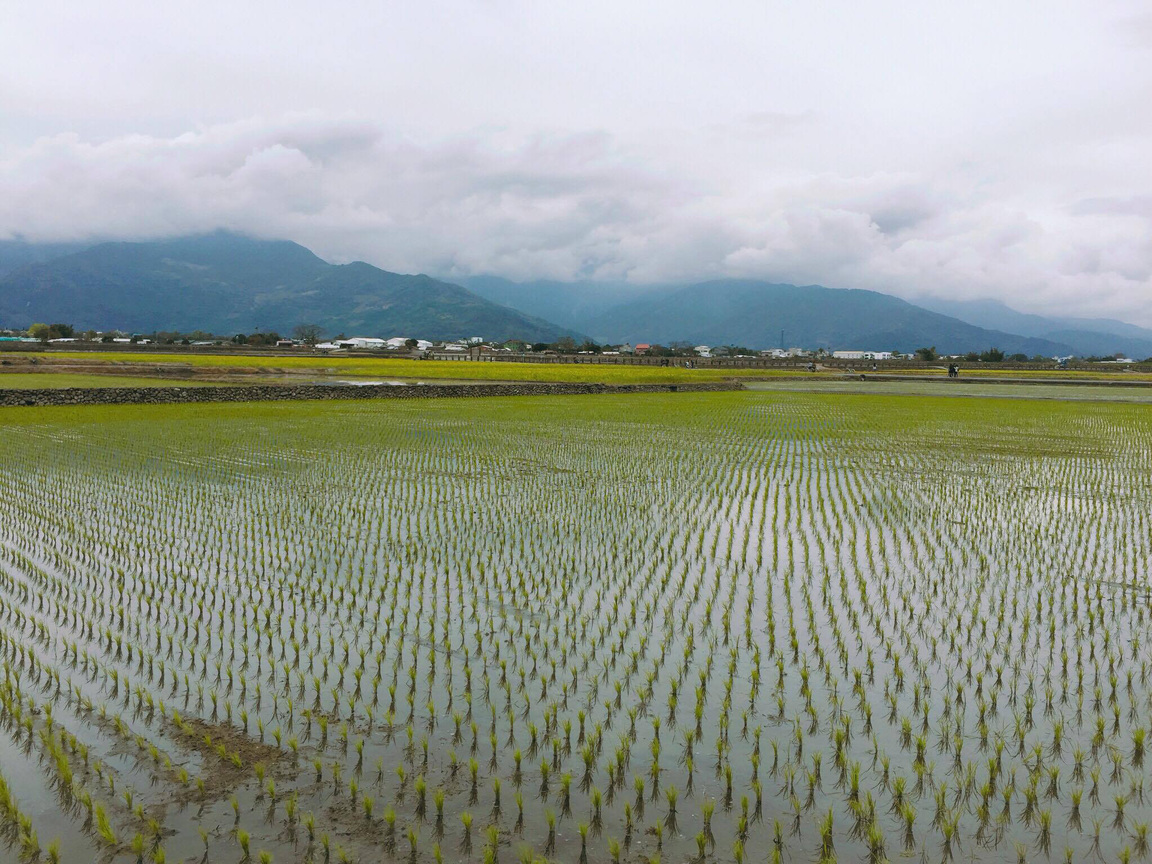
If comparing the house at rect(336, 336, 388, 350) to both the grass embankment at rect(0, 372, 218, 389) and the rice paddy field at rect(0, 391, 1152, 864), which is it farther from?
the rice paddy field at rect(0, 391, 1152, 864)

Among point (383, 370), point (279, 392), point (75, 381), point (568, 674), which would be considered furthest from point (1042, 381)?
point (568, 674)

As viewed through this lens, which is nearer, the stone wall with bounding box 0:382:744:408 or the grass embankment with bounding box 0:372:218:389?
the stone wall with bounding box 0:382:744:408

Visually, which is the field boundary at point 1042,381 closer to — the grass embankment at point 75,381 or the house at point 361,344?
the grass embankment at point 75,381

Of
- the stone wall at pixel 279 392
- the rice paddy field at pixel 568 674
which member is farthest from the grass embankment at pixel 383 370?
the rice paddy field at pixel 568 674

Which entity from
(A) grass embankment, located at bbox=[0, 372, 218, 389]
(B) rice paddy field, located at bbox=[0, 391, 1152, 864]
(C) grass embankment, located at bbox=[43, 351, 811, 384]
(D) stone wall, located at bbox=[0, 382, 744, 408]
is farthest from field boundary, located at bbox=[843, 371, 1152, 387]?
(A) grass embankment, located at bbox=[0, 372, 218, 389]

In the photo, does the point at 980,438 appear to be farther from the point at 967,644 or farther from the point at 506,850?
the point at 506,850

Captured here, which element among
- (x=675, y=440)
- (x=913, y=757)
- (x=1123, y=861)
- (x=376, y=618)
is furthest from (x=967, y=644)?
(x=675, y=440)
